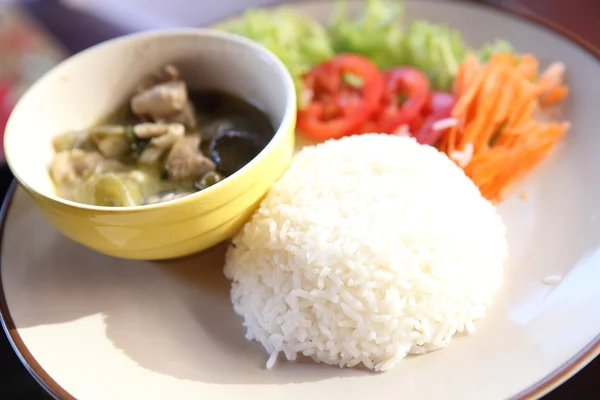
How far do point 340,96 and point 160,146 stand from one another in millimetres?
752

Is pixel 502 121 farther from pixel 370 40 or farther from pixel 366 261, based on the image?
pixel 366 261

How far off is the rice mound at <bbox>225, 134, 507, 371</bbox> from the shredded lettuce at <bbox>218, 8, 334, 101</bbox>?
750 mm

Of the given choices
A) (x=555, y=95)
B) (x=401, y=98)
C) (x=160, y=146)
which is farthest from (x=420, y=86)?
(x=160, y=146)

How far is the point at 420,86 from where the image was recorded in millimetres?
A: 2119

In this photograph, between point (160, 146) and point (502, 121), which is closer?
point (160, 146)

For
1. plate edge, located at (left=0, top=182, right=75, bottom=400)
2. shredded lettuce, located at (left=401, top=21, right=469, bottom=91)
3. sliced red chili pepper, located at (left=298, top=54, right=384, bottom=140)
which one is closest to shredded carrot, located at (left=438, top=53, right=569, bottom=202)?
shredded lettuce, located at (left=401, top=21, right=469, bottom=91)

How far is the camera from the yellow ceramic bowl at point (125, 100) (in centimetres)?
145

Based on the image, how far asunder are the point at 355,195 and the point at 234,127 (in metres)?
0.52

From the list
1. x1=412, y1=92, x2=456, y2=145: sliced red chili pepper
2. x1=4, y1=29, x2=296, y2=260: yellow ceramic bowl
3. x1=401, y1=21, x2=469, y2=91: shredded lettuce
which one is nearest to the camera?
x1=4, y1=29, x2=296, y2=260: yellow ceramic bowl

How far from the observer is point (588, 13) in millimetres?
2676

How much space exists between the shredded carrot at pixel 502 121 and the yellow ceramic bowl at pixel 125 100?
23.9 inches

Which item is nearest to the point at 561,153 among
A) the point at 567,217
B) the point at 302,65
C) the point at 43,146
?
the point at 567,217

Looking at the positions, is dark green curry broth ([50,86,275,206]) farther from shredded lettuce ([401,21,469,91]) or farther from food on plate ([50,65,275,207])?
shredded lettuce ([401,21,469,91])

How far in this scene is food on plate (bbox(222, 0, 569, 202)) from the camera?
1907 millimetres
